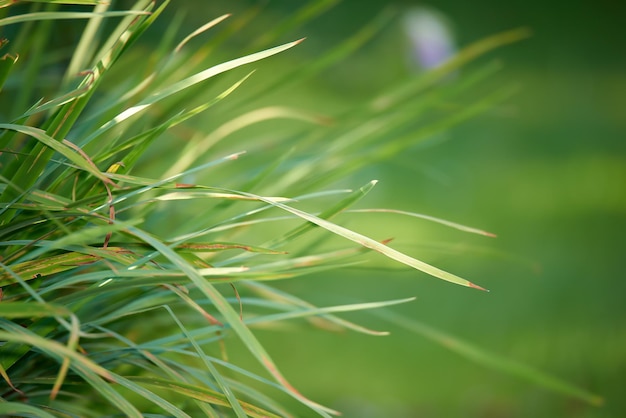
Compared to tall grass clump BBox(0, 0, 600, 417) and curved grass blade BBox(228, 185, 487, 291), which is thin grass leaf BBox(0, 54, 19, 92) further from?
curved grass blade BBox(228, 185, 487, 291)

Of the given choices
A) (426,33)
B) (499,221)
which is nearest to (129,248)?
(499,221)

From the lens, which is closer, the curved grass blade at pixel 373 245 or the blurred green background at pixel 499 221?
the curved grass blade at pixel 373 245

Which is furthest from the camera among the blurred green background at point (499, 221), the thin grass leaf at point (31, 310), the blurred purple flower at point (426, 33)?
the blurred purple flower at point (426, 33)

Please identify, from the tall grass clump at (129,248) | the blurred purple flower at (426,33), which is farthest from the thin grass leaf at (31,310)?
the blurred purple flower at (426,33)

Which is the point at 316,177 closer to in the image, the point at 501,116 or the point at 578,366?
the point at 578,366

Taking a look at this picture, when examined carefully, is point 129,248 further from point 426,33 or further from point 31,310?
point 426,33

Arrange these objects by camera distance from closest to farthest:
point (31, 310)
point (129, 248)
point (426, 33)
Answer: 1. point (31, 310)
2. point (129, 248)
3. point (426, 33)

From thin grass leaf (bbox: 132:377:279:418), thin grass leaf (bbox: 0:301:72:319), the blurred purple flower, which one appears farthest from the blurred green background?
thin grass leaf (bbox: 0:301:72:319)

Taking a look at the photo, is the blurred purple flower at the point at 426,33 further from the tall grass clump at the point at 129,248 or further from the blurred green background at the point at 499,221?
the tall grass clump at the point at 129,248
